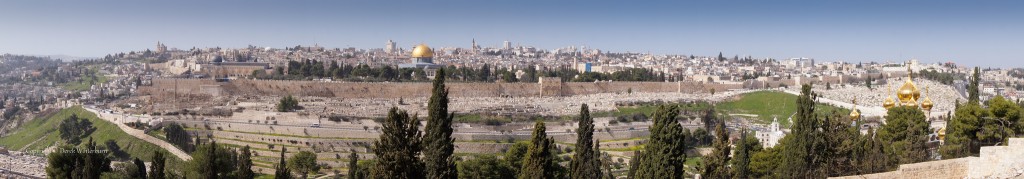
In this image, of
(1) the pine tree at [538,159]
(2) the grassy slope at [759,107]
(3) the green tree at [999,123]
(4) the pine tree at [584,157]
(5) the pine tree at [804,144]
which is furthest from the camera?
(2) the grassy slope at [759,107]

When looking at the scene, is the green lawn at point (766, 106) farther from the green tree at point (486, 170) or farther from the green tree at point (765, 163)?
the green tree at point (486, 170)

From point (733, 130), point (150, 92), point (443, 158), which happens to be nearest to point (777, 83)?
point (733, 130)

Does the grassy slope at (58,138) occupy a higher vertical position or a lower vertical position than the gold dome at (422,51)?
lower

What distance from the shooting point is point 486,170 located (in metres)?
20.8

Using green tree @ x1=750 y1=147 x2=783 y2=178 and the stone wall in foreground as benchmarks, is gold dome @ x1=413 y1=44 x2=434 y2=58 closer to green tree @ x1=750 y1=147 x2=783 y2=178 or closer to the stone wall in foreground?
green tree @ x1=750 y1=147 x2=783 y2=178

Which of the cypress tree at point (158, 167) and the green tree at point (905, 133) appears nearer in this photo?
the cypress tree at point (158, 167)

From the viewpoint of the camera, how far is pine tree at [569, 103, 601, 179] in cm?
1591

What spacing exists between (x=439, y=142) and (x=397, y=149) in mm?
2400

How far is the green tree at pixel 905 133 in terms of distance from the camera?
17.8 m

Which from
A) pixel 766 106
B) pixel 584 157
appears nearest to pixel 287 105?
pixel 766 106

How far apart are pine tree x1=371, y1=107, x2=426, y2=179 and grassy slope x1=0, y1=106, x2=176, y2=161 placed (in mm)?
22812

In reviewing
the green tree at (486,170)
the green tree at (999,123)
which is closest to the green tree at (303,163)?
the green tree at (486,170)

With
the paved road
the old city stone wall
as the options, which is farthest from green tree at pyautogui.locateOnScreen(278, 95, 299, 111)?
the old city stone wall

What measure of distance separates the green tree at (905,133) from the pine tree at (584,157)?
567 centimetres
